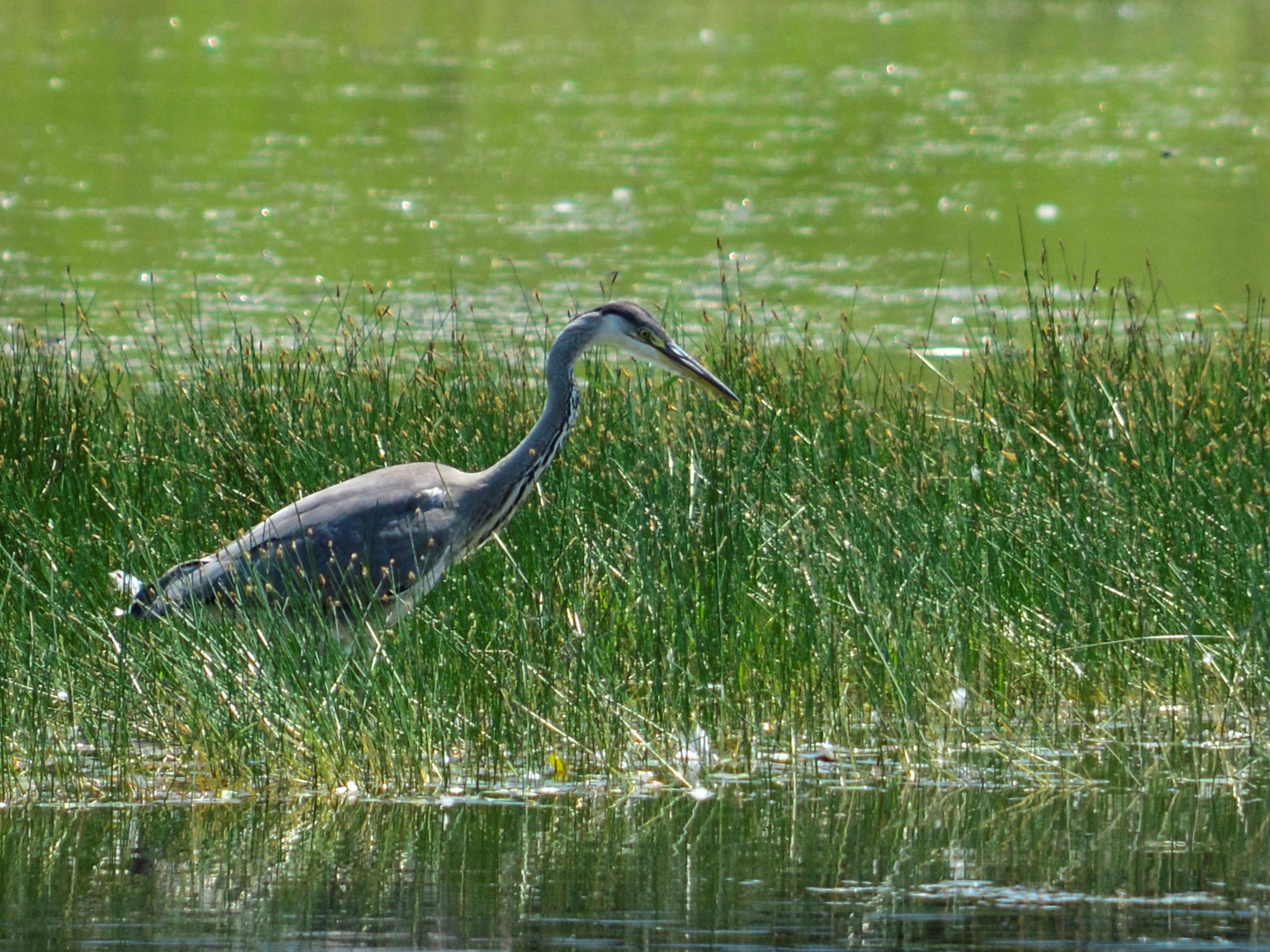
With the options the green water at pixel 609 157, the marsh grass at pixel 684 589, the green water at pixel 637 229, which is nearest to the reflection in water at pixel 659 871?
the green water at pixel 637 229

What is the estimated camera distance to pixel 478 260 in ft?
52.2

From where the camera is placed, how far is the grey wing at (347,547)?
5.88 m

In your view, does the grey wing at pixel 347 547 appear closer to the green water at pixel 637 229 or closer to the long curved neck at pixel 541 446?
the long curved neck at pixel 541 446

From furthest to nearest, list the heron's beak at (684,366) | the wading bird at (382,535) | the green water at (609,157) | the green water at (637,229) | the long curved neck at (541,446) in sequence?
1. the green water at (609,157)
2. the heron's beak at (684,366)
3. the long curved neck at (541,446)
4. the wading bird at (382,535)
5. the green water at (637,229)

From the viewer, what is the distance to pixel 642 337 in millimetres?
6531

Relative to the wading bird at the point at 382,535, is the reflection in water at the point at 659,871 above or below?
below

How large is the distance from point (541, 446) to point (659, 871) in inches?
90.5

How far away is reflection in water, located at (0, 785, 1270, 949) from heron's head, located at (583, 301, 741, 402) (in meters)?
1.88

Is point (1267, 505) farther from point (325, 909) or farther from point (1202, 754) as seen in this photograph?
point (325, 909)

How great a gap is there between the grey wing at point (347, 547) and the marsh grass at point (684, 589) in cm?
14

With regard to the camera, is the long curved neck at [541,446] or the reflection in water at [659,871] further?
the long curved neck at [541,446]

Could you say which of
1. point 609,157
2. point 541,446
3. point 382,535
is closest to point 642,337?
point 541,446

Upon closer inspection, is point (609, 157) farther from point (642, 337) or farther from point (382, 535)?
point (382, 535)

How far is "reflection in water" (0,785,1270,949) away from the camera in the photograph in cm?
388
